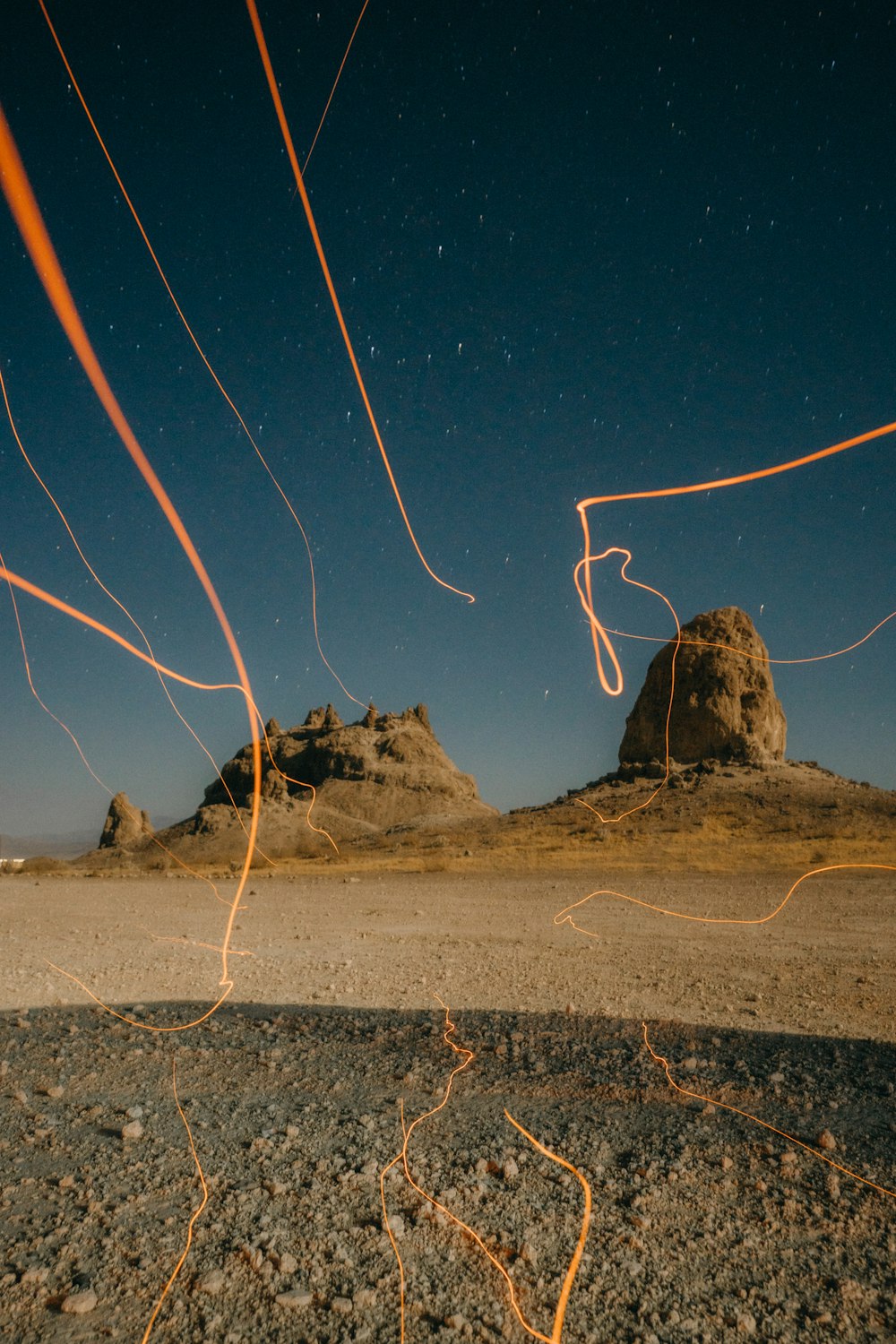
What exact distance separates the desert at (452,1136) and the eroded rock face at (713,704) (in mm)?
37120

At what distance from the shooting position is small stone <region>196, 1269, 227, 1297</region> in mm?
2785

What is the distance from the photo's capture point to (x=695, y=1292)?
9.07ft

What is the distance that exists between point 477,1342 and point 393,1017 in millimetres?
4007

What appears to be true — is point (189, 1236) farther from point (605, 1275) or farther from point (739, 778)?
point (739, 778)

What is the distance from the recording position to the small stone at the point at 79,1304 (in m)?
2.66

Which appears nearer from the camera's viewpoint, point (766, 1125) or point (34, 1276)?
point (34, 1276)

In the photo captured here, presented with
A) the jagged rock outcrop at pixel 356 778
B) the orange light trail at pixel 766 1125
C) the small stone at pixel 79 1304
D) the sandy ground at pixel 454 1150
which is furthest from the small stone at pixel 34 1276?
the jagged rock outcrop at pixel 356 778

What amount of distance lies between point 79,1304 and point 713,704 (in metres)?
48.2

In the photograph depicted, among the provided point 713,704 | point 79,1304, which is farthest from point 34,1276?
point 713,704

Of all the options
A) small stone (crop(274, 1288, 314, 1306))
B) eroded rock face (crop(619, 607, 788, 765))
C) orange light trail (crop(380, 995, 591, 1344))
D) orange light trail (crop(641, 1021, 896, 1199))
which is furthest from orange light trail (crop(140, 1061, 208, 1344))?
eroded rock face (crop(619, 607, 788, 765))

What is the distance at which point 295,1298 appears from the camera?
8.92 ft

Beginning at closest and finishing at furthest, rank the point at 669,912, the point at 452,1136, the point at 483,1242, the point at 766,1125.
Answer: the point at 483,1242 → the point at 452,1136 → the point at 766,1125 → the point at 669,912

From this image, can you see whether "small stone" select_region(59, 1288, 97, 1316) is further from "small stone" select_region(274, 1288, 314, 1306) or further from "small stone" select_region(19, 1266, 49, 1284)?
"small stone" select_region(274, 1288, 314, 1306)

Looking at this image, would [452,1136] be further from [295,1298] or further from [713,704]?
[713,704]
